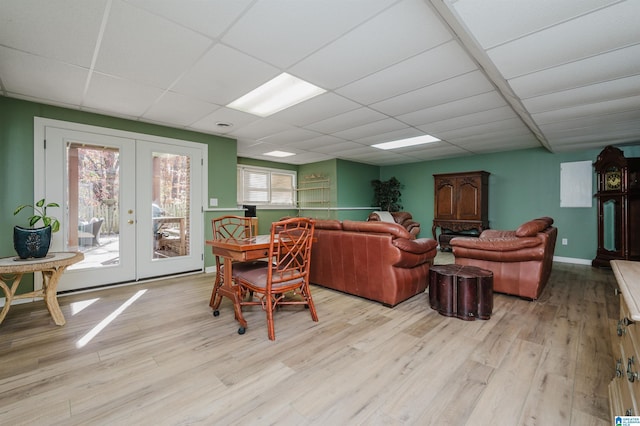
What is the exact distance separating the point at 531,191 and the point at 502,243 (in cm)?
366

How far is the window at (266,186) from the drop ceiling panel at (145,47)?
4422 mm

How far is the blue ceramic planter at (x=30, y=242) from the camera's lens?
2504mm

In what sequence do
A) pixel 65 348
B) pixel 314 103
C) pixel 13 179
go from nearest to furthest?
pixel 65 348, pixel 13 179, pixel 314 103

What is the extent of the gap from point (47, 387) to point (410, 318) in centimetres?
272

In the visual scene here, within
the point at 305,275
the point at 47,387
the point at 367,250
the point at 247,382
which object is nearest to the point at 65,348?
the point at 47,387

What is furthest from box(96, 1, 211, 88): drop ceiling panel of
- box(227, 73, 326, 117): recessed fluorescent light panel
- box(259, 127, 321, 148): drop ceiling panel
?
box(259, 127, 321, 148): drop ceiling panel

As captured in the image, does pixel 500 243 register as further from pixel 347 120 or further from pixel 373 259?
pixel 347 120

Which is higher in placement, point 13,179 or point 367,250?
point 13,179

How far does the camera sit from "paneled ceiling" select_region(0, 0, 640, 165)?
5.76ft

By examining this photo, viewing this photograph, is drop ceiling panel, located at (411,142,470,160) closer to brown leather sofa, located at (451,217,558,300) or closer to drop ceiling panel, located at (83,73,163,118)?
brown leather sofa, located at (451,217,558,300)

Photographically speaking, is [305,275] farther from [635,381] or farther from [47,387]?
[635,381]

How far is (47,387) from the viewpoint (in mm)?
1671

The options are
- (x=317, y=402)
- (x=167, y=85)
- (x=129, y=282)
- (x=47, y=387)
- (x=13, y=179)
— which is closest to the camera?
(x=317, y=402)

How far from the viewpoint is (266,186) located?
7.63 meters
